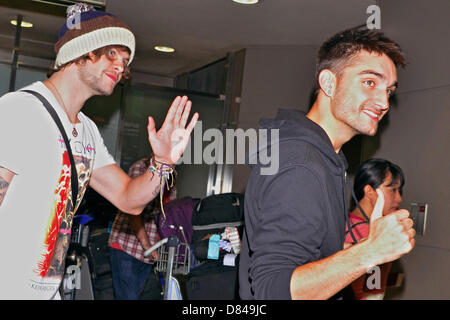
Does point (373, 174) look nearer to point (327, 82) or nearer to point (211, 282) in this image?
point (211, 282)

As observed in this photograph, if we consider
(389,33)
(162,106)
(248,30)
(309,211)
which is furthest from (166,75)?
(309,211)

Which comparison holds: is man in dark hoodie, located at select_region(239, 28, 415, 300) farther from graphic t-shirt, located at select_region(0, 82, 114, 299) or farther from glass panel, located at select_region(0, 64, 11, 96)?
glass panel, located at select_region(0, 64, 11, 96)

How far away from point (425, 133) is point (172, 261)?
2009mm

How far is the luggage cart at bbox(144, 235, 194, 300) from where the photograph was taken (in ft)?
11.7

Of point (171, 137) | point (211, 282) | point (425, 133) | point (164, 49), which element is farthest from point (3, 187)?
point (164, 49)

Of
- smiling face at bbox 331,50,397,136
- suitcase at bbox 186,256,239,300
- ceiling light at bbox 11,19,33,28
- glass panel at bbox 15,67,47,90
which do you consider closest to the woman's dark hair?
suitcase at bbox 186,256,239,300

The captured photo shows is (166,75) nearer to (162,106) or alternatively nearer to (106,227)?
(162,106)

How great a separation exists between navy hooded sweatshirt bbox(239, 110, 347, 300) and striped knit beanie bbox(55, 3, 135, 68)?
1.02 m

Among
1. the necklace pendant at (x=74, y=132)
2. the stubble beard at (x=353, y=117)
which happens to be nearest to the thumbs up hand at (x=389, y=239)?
the stubble beard at (x=353, y=117)

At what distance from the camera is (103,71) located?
7.33ft

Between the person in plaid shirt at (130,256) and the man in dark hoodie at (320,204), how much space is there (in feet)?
10.7

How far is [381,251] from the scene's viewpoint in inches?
54.3

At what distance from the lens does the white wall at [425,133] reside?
372 cm
